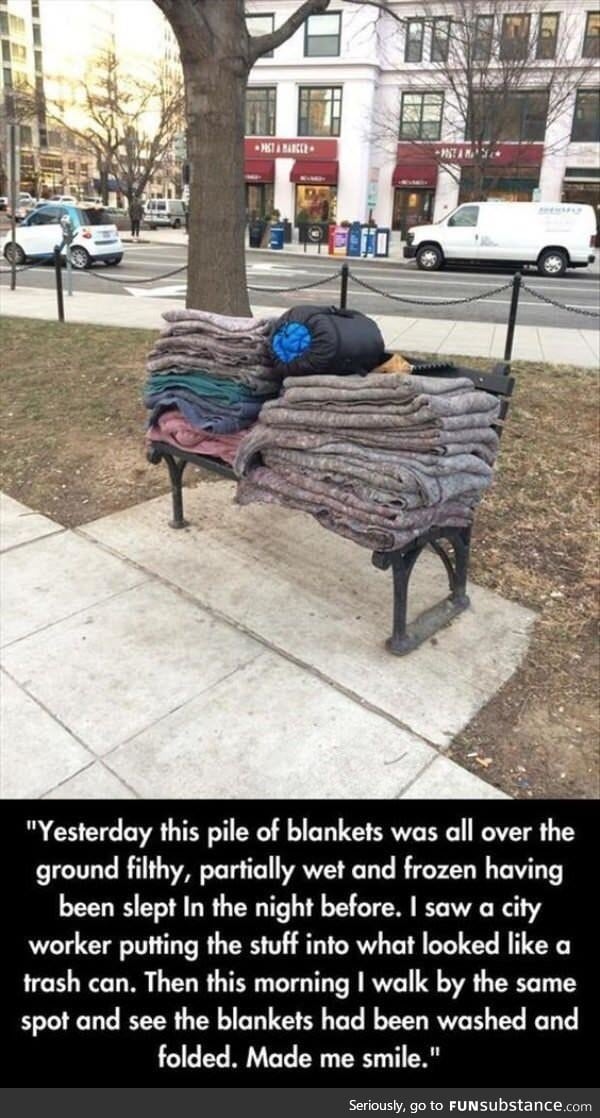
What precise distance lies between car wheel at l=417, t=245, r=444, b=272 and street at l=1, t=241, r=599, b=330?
34 cm

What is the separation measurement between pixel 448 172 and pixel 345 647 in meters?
36.2

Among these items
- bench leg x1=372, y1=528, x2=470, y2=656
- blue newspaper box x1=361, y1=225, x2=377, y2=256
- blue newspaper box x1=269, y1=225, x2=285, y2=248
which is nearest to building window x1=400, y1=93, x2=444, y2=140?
blue newspaper box x1=269, y1=225, x2=285, y2=248

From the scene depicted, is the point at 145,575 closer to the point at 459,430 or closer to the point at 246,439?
the point at 246,439

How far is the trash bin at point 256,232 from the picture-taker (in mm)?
30823

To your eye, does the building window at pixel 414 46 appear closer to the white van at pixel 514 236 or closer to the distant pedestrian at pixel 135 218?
the distant pedestrian at pixel 135 218

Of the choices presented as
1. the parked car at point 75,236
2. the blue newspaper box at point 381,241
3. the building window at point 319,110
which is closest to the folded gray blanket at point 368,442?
the parked car at point 75,236

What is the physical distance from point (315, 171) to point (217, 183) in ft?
114

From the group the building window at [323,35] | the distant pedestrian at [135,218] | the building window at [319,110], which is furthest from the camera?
the distant pedestrian at [135,218]

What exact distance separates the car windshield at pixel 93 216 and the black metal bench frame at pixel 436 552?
19.5 meters

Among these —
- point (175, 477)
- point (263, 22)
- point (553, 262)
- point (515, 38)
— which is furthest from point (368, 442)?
point (263, 22)

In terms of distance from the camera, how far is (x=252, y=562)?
4113 mm

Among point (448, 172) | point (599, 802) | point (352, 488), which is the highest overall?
point (448, 172)

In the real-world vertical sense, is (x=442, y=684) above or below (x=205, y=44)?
below

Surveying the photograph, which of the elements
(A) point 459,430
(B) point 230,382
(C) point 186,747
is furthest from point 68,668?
(A) point 459,430
